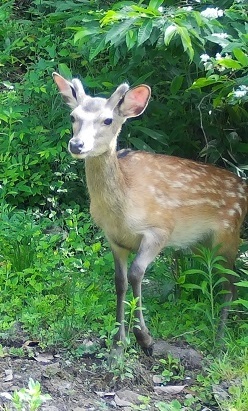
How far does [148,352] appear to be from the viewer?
5039 mm

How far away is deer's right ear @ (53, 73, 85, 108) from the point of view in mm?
5188

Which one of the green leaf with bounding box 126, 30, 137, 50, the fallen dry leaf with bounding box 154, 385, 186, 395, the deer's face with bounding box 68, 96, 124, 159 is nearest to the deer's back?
the deer's face with bounding box 68, 96, 124, 159

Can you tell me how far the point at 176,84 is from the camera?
21.1ft

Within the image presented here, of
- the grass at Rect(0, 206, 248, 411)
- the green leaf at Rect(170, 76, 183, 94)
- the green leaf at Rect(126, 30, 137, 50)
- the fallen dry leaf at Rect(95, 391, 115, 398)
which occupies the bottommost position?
the grass at Rect(0, 206, 248, 411)

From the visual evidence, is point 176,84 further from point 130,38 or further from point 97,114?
point 97,114

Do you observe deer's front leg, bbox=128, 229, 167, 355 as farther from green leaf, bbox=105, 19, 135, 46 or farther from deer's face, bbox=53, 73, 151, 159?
green leaf, bbox=105, 19, 135, 46

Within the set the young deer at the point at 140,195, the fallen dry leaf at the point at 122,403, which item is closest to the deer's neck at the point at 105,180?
the young deer at the point at 140,195

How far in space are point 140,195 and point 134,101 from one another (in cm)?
58

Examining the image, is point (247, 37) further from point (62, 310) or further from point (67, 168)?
point (67, 168)

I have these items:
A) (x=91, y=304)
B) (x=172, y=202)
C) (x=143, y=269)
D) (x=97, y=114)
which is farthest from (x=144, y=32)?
(x=91, y=304)

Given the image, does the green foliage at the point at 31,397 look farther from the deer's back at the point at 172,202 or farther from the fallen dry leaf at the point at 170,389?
the deer's back at the point at 172,202

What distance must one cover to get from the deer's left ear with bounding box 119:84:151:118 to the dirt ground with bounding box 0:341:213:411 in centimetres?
141

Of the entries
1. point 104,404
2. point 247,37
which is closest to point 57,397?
point 104,404

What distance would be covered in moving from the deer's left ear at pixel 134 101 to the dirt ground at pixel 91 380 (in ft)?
4.63
